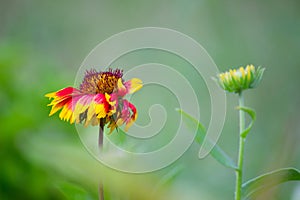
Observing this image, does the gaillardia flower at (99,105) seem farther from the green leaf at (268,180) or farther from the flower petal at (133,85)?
the green leaf at (268,180)

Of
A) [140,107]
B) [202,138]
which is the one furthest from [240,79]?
[140,107]

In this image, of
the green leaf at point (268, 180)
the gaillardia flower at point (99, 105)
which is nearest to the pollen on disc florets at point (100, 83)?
the gaillardia flower at point (99, 105)

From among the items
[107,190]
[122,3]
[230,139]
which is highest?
[122,3]

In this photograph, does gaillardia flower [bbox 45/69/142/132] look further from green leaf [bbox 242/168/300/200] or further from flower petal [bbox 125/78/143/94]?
green leaf [bbox 242/168/300/200]

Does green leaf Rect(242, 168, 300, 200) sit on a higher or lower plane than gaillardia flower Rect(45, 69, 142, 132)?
lower

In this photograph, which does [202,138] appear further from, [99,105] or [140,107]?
[140,107]

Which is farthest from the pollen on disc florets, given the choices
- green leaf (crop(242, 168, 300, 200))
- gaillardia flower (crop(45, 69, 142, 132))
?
green leaf (crop(242, 168, 300, 200))

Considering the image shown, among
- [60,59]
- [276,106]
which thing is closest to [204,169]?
[276,106]

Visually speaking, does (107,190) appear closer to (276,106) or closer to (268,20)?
(276,106)
